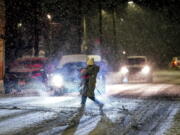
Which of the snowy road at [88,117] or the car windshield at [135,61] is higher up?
the car windshield at [135,61]

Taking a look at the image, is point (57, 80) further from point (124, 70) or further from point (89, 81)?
point (124, 70)

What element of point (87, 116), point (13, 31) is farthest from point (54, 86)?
point (13, 31)

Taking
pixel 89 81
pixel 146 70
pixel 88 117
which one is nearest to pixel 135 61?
pixel 146 70

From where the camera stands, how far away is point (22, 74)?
18688 millimetres

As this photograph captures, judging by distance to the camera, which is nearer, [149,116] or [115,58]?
[149,116]

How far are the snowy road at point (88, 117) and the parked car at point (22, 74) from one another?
3960 millimetres

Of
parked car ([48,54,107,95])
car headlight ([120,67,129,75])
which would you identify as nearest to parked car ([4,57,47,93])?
parked car ([48,54,107,95])

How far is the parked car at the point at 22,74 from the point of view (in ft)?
61.0

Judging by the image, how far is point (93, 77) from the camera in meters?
11.6

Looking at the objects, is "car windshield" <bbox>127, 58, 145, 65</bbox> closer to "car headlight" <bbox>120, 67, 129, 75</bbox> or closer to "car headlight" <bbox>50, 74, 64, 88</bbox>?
"car headlight" <bbox>120, 67, 129, 75</bbox>

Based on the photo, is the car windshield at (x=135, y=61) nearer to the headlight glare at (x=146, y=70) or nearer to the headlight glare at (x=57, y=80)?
the headlight glare at (x=146, y=70)


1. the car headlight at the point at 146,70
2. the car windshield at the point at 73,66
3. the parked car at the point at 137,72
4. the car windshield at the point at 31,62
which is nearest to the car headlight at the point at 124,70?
the parked car at the point at 137,72

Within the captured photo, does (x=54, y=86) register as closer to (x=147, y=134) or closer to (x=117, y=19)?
(x=147, y=134)

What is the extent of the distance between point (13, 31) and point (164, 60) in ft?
117
